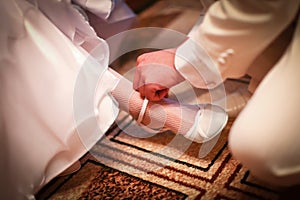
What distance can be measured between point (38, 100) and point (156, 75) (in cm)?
22

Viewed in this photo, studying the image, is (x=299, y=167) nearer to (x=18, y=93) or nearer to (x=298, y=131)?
(x=298, y=131)

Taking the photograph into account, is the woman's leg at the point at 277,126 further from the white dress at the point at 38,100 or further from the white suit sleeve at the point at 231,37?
the white dress at the point at 38,100

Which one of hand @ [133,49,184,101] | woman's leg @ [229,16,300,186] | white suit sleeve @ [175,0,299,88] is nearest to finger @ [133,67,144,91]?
hand @ [133,49,184,101]

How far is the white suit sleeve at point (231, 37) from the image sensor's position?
2.28 feet

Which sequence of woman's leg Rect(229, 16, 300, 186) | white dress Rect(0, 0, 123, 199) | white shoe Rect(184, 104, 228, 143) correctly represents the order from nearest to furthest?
woman's leg Rect(229, 16, 300, 186)
white dress Rect(0, 0, 123, 199)
white shoe Rect(184, 104, 228, 143)

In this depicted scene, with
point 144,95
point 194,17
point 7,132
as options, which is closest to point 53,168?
point 7,132

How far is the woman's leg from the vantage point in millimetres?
668

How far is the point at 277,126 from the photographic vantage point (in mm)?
670

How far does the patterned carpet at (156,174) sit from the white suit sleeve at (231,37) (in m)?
0.20

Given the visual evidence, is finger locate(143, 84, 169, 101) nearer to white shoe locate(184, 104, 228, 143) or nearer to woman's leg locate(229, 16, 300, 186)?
white shoe locate(184, 104, 228, 143)

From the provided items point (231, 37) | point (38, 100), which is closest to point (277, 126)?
point (231, 37)

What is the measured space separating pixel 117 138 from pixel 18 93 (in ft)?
0.99

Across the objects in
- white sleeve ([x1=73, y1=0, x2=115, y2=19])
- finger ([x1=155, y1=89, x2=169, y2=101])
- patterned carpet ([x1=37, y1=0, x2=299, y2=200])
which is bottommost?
patterned carpet ([x1=37, y1=0, x2=299, y2=200])

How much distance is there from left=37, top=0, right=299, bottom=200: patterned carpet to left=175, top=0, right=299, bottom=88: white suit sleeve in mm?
202
